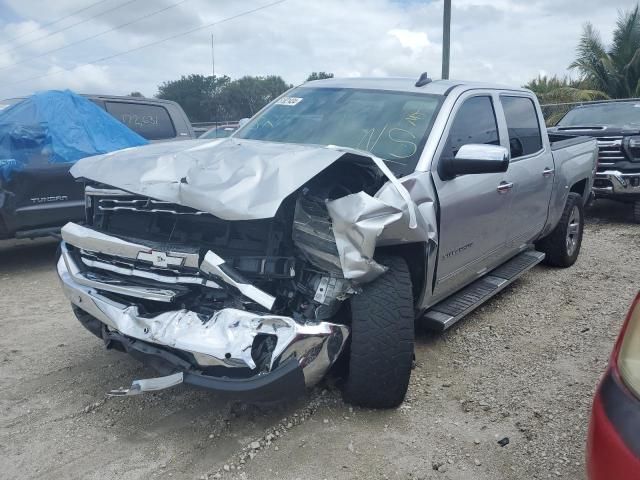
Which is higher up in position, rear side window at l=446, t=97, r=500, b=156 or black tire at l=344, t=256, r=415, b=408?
rear side window at l=446, t=97, r=500, b=156

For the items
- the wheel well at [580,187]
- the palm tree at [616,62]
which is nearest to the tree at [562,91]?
the palm tree at [616,62]

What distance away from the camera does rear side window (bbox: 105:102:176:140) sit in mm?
7727

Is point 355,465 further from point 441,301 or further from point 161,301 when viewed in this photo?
point 441,301

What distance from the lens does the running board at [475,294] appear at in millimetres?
3672

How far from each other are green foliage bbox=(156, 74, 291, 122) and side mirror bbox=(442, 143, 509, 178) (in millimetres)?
13597

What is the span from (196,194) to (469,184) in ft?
6.06

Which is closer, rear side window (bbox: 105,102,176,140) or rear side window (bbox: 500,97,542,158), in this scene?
rear side window (bbox: 500,97,542,158)

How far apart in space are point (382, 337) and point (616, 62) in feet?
66.7

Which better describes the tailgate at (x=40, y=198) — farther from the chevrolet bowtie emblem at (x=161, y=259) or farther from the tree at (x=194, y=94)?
the tree at (x=194, y=94)

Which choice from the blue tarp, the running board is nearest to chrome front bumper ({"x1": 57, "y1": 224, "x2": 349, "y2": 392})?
the running board

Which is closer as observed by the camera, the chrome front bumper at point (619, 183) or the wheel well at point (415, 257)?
the wheel well at point (415, 257)

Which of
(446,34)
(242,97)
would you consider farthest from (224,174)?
(242,97)

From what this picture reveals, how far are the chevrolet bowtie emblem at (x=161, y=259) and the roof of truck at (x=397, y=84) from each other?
2.08m

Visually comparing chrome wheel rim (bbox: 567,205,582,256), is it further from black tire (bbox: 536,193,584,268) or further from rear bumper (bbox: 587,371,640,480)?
rear bumper (bbox: 587,371,640,480)
